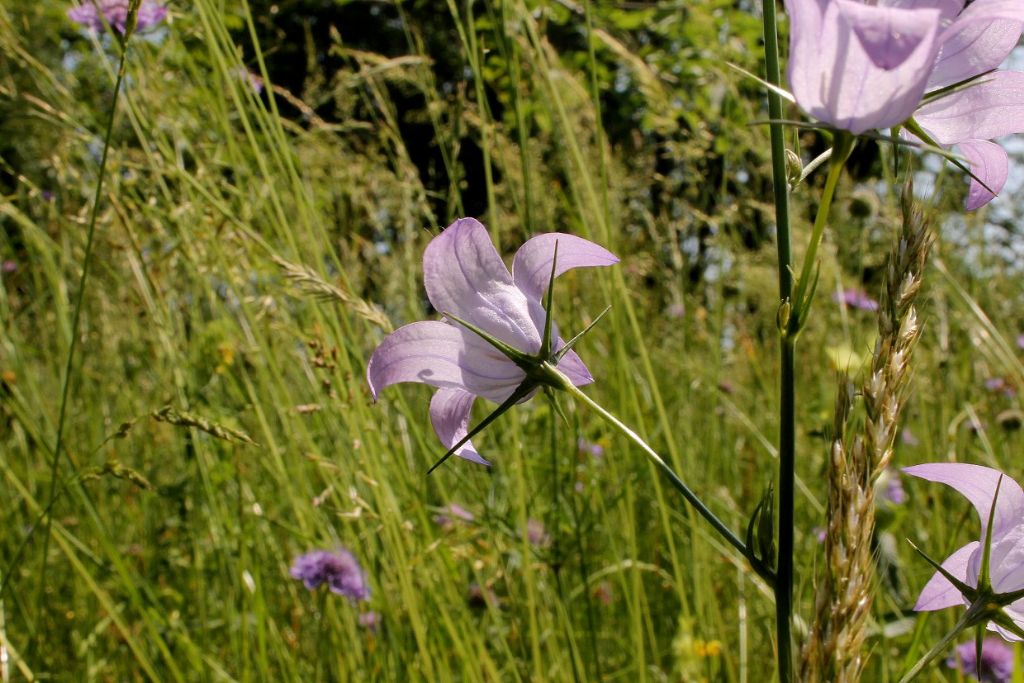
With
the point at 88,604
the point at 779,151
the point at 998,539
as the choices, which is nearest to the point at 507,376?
the point at 779,151

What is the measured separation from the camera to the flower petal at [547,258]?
610 millimetres

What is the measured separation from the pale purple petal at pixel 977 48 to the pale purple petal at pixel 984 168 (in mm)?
61

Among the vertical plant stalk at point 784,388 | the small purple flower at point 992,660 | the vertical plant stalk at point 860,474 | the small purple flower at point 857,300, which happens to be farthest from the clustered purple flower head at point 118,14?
the small purple flower at point 857,300

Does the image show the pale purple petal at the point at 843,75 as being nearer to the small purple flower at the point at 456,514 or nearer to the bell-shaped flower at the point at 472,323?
the bell-shaped flower at the point at 472,323

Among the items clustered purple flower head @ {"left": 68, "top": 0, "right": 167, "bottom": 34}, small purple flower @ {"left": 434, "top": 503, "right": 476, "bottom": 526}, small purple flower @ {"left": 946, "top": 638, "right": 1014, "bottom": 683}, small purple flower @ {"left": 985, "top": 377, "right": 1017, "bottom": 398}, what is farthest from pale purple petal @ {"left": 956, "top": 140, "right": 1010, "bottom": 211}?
small purple flower @ {"left": 985, "top": 377, "right": 1017, "bottom": 398}

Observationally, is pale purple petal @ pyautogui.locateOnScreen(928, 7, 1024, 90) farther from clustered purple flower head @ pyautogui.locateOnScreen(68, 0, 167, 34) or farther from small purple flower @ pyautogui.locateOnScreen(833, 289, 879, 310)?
small purple flower @ pyautogui.locateOnScreen(833, 289, 879, 310)

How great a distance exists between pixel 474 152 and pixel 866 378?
9.73 m

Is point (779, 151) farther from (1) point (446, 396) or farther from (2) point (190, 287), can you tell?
(2) point (190, 287)

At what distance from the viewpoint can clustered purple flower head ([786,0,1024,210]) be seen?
45 cm

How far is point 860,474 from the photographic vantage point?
1.69 feet

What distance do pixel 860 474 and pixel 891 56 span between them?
226 mm

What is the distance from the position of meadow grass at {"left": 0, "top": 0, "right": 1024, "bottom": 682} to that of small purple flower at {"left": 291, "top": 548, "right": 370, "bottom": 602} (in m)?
0.03

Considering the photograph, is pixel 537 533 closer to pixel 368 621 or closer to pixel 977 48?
pixel 368 621

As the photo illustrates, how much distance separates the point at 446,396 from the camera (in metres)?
0.67
